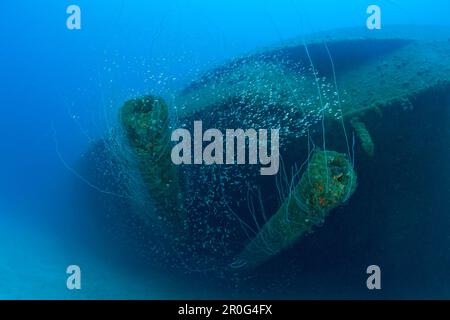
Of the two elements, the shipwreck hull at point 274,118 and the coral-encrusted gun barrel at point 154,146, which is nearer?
the coral-encrusted gun barrel at point 154,146

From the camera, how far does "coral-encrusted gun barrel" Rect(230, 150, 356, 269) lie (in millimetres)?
3682

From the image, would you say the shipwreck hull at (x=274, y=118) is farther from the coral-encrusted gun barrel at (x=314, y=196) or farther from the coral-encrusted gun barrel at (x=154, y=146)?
the coral-encrusted gun barrel at (x=314, y=196)

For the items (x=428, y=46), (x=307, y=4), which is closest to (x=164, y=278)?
(x=428, y=46)

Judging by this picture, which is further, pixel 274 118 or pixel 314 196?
pixel 274 118

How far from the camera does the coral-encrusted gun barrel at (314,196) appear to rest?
368cm

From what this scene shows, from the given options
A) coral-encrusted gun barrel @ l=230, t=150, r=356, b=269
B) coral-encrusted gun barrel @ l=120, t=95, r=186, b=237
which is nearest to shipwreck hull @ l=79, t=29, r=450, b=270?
coral-encrusted gun barrel @ l=120, t=95, r=186, b=237

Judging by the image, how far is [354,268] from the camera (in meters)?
6.55

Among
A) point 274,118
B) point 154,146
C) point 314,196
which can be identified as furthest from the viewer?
point 274,118

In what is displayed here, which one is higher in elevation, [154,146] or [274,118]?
[274,118]

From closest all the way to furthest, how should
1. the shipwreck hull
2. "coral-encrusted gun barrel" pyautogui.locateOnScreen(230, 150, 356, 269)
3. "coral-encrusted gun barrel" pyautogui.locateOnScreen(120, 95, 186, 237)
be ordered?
"coral-encrusted gun barrel" pyautogui.locateOnScreen(230, 150, 356, 269) < "coral-encrusted gun barrel" pyautogui.locateOnScreen(120, 95, 186, 237) < the shipwreck hull

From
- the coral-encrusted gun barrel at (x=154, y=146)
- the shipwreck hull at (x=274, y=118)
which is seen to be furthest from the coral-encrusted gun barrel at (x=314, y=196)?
the coral-encrusted gun barrel at (x=154, y=146)

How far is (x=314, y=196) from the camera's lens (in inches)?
151

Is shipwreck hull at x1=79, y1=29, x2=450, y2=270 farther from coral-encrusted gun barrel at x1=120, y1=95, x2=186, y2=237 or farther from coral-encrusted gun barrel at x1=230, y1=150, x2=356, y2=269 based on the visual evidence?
coral-encrusted gun barrel at x1=230, y1=150, x2=356, y2=269
